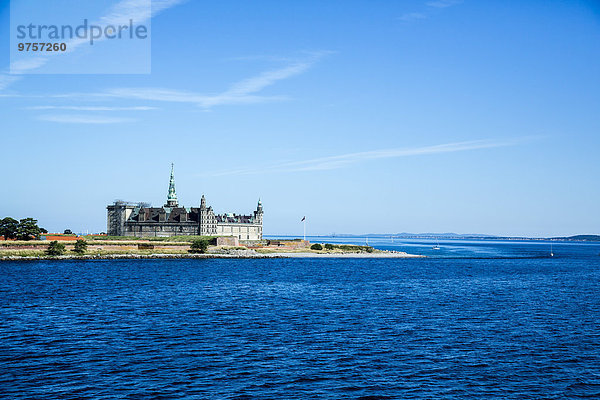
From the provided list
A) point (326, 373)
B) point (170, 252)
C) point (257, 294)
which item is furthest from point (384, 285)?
point (170, 252)

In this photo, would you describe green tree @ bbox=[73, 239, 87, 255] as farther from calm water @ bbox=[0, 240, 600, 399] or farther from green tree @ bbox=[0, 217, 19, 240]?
calm water @ bbox=[0, 240, 600, 399]

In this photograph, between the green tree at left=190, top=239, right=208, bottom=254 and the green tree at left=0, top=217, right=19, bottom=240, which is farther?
the green tree at left=190, top=239, right=208, bottom=254

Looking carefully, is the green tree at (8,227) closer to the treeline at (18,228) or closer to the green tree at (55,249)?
the treeline at (18,228)

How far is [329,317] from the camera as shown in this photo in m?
46.9

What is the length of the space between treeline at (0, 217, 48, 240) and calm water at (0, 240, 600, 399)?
60216 millimetres

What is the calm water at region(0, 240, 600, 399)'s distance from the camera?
2702cm

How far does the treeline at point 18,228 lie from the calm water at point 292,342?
60.2 metres

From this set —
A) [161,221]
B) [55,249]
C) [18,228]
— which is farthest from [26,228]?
[161,221]

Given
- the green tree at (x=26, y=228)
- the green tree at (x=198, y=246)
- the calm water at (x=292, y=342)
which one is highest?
the green tree at (x=26, y=228)

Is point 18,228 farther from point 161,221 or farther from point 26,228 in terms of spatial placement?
point 161,221

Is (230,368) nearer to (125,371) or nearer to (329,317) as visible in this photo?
(125,371)

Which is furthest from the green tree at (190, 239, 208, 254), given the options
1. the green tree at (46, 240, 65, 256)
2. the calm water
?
the calm water

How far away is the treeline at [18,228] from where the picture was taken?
12169 cm

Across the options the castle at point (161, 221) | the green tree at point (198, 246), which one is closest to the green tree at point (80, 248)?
the green tree at point (198, 246)
